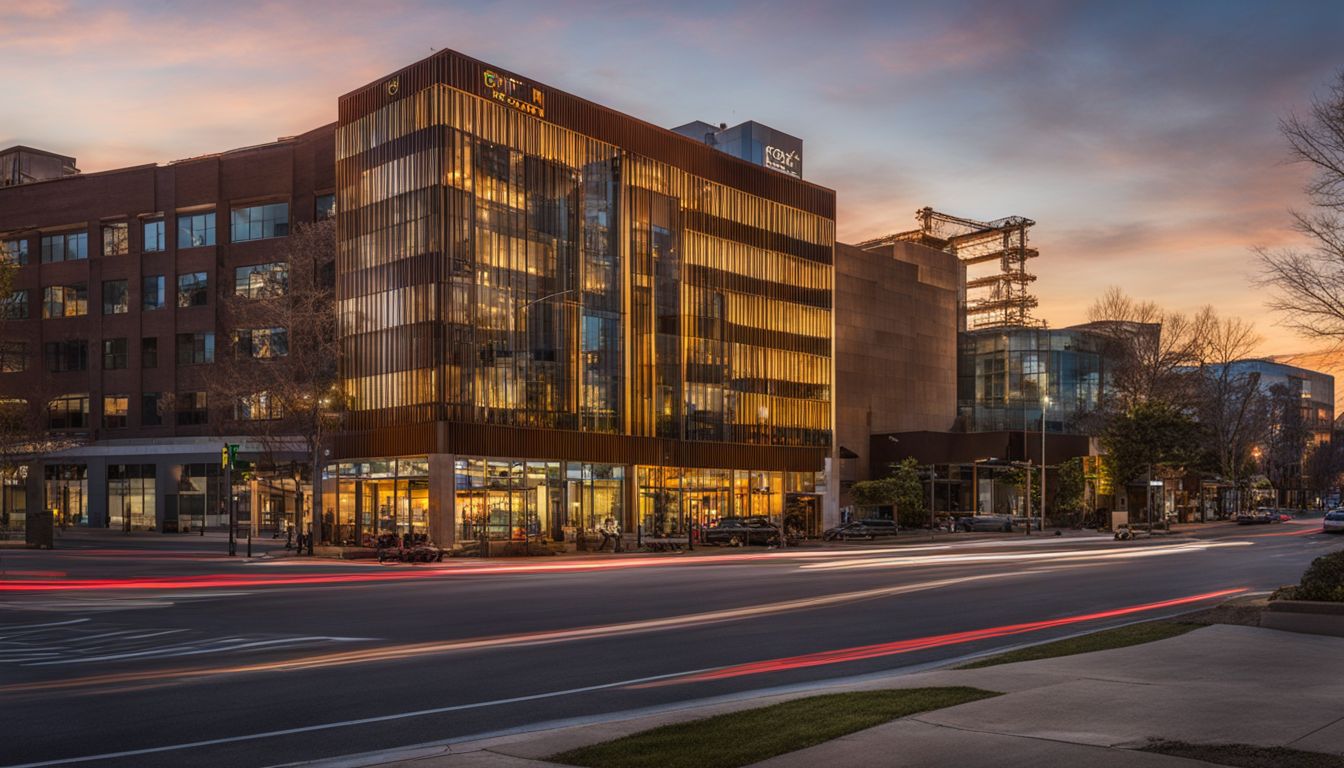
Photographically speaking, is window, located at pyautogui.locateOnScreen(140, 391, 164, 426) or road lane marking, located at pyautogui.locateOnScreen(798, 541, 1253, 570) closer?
road lane marking, located at pyautogui.locateOnScreen(798, 541, 1253, 570)

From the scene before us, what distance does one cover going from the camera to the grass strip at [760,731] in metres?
9.05

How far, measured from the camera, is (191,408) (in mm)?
81375

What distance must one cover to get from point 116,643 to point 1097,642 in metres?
16.2

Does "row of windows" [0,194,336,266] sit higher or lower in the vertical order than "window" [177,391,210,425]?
higher

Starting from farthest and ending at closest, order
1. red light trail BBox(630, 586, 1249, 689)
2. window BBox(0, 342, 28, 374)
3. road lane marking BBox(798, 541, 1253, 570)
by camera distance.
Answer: window BBox(0, 342, 28, 374), road lane marking BBox(798, 541, 1253, 570), red light trail BBox(630, 586, 1249, 689)

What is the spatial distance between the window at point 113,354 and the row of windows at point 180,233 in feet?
22.6

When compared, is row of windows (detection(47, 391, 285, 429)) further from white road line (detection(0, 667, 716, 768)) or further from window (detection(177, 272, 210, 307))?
white road line (detection(0, 667, 716, 768))

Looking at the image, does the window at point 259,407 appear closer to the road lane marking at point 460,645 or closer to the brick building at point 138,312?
the brick building at point 138,312

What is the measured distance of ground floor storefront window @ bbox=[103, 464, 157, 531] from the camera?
268 feet

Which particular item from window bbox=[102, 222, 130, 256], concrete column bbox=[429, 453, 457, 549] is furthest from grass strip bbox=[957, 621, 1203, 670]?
window bbox=[102, 222, 130, 256]

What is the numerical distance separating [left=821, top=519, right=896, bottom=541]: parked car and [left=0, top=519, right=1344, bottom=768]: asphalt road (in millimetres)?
31490

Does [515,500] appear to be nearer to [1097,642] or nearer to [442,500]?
[442,500]

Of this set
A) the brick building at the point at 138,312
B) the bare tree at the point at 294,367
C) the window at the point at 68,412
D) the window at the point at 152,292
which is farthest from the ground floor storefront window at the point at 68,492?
the bare tree at the point at 294,367

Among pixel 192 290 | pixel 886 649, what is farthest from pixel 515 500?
pixel 886 649
